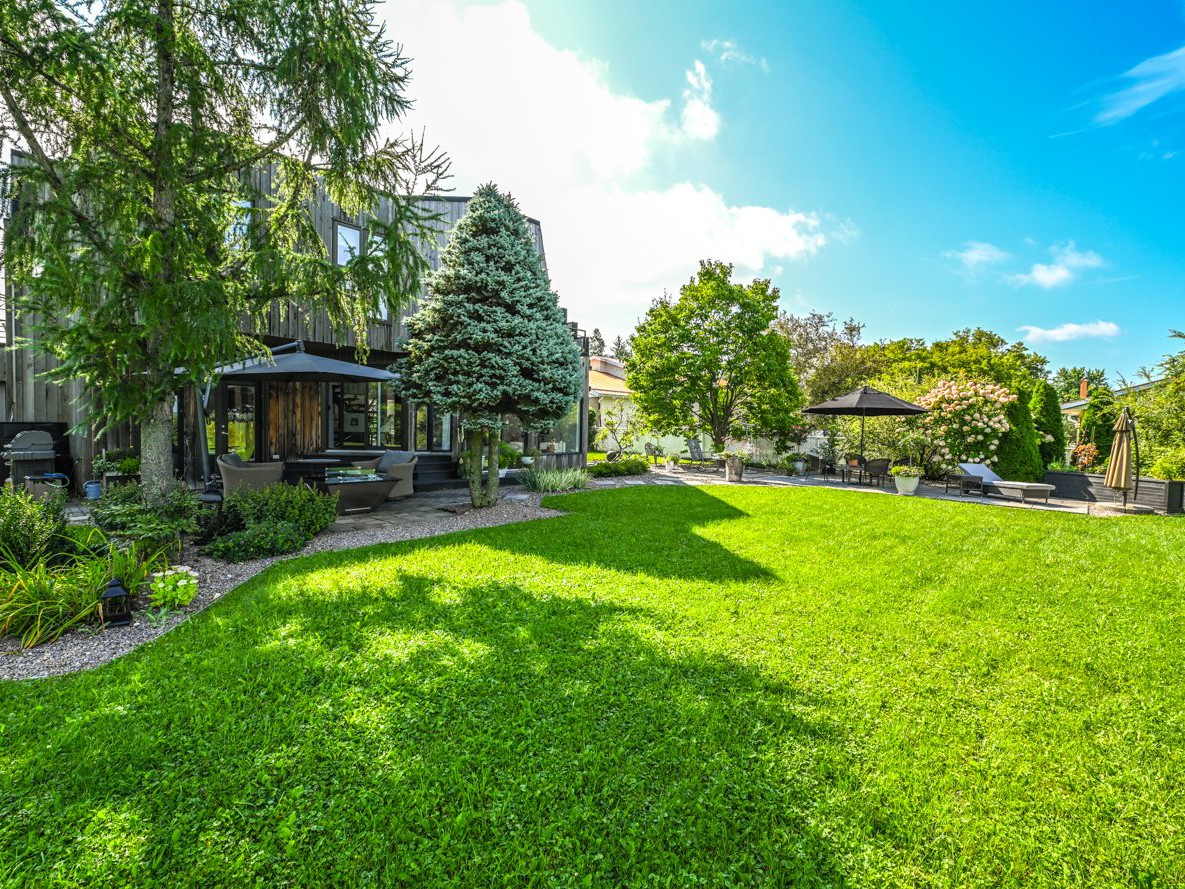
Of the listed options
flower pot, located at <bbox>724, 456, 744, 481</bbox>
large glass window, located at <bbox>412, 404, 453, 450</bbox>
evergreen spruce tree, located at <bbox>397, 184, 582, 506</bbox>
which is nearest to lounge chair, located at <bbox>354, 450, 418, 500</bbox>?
evergreen spruce tree, located at <bbox>397, 184, 582, 506</bbox>

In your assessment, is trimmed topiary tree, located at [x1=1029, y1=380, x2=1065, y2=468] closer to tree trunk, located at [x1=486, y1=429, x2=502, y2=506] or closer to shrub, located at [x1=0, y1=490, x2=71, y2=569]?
tree trunk, located at [x1=486, y1=429, x2=502, y2=506]

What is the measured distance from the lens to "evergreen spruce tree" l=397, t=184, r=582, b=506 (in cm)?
846

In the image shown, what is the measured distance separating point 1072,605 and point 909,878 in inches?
183

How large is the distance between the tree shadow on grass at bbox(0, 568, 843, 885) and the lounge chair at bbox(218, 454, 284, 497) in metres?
4.33

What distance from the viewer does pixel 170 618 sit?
Result: 14.1 feet

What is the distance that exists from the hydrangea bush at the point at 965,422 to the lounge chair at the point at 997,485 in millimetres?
1046

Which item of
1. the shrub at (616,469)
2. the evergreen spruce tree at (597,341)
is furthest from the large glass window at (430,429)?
the evergreen spruce tree at (597,341)

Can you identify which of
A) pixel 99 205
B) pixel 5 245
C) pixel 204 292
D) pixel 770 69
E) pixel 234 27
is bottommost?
pixel 204 292

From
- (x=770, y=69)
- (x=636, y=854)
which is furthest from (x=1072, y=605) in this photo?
A: (x=770, y=69)

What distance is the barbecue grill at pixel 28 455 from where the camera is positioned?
8320 millimetres

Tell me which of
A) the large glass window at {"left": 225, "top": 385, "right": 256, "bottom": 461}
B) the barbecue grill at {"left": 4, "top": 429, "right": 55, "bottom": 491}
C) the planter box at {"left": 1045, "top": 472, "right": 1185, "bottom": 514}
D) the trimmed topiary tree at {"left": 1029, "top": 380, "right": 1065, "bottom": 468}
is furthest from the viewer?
the trimmed topiary tree at {"left": 1029, "top": 380, "right": 1065, "bottom": 468}

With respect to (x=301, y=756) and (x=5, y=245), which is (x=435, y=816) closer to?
(x=301, y=756)

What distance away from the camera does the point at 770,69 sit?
10203 mm

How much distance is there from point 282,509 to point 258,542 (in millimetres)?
966
